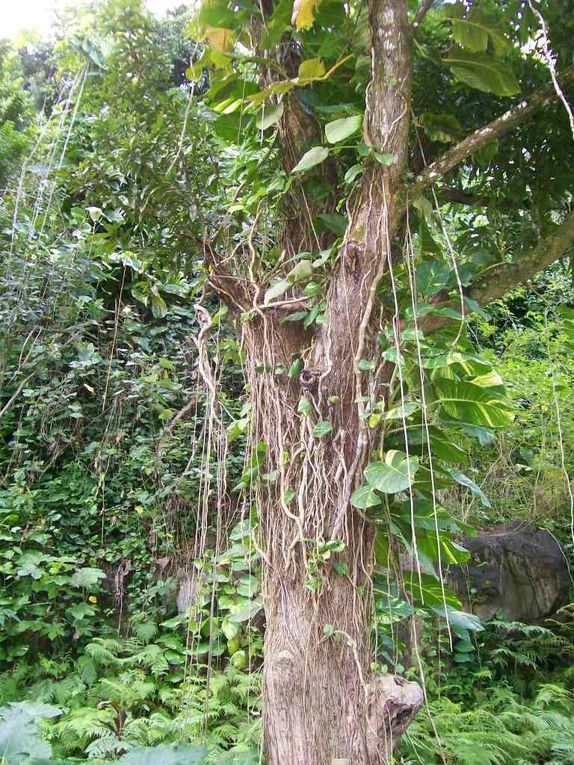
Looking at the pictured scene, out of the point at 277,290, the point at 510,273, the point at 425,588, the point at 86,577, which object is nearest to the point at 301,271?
the point at 277,290

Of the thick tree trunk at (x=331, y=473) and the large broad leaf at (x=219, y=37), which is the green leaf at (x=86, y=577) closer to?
the thick tree trunk at (x=331, y=473)

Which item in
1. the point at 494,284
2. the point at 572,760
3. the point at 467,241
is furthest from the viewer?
the point at 572,760

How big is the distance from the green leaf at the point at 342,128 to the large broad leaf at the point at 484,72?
412 millimetres

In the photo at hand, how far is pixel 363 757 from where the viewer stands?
5.08 feet

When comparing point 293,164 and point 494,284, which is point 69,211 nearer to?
point 293,164

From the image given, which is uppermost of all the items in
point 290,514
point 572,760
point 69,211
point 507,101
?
point 69,211

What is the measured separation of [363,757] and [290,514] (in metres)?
0.65

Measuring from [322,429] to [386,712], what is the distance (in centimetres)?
77

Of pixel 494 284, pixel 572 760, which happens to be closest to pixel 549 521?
pixel 572 760

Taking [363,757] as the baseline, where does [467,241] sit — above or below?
above

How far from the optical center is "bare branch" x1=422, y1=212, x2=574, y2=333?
194 centimetres

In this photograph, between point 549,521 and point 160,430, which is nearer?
point 160,430

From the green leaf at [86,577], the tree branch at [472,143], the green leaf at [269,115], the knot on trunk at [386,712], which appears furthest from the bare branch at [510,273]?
the green leaf at [86,577]

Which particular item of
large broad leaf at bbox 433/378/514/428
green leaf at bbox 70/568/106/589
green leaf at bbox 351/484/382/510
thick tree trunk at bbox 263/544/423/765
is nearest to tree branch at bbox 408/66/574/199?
large broad leaf at bbox 433/378/514/428
